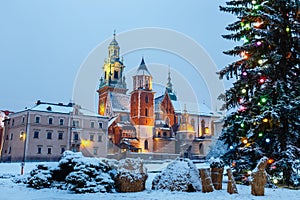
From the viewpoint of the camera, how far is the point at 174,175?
10.8 meters

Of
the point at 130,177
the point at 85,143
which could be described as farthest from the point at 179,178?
the point at 85,143

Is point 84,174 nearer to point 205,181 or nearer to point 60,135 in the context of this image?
point 205,181

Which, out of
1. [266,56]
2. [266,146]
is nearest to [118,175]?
[266,146]

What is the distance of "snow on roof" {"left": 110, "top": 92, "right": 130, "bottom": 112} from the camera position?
234 feet

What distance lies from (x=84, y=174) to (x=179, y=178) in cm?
329

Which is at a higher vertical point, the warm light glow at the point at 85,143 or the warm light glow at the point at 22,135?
the warm light glow at the point at 22,135

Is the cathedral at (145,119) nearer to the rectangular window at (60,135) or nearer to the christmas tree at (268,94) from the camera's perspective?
the rectangular window at (60,135)

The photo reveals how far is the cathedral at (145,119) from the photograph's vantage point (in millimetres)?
63094

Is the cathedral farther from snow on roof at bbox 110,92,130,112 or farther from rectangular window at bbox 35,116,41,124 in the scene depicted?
rectangular window at bbox 35,116,41,124

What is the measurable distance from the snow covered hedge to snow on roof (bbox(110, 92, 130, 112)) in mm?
58412

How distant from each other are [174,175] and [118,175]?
79.6 inches

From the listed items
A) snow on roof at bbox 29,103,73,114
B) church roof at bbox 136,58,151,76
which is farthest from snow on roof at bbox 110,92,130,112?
snow on roof at bbox 29,103,73,114

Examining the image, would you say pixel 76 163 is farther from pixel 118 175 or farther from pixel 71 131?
pixel 71 131

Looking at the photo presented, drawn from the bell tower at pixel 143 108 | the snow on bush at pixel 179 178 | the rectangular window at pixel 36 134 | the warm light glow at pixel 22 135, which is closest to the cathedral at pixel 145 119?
the bell tower at pixel 143 108
